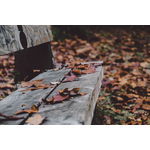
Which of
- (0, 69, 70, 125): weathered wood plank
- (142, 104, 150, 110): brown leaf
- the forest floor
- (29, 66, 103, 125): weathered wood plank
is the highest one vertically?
(0, 69, 70, 125): weathered wood plank

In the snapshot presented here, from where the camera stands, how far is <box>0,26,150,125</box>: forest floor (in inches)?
83.3

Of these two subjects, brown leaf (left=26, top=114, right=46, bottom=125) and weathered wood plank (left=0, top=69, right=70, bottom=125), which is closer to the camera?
brown leaf (left=26, top=114, right=46, bottom=125)

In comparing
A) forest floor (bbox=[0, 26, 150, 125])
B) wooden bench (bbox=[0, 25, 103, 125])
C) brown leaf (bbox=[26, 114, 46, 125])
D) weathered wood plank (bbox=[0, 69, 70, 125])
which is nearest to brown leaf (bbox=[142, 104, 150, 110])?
forest floor (bbox=[0, 26, 150, 125])

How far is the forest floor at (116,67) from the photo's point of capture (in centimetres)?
212

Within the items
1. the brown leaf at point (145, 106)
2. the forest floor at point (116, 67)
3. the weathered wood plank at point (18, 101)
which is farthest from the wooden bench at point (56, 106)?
the brown leaf at point (145, 106)

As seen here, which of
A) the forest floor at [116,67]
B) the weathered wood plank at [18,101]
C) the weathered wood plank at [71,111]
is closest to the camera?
the weathered wood plank at [71,111]

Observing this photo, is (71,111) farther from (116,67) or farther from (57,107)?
(116,67)

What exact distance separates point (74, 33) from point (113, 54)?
1453mm

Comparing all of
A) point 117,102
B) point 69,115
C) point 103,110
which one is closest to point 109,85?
point 117,102

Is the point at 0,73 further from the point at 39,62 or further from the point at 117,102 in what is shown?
the point at 117,102

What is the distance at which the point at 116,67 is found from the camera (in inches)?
140

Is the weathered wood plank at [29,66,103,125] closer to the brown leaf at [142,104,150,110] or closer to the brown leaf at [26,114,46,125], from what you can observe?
the brown leaf at [26,114,46,125]

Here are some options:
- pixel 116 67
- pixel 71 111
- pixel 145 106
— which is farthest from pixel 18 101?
pixel 116 67

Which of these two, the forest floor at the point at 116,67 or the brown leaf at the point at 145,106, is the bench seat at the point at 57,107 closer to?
the forest floor at the point at 116,67
